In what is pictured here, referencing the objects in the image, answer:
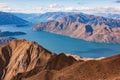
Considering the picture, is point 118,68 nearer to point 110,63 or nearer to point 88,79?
point 110,63

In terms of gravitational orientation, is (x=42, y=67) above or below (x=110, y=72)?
below

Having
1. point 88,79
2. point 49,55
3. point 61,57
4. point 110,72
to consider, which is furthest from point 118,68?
point 49,55

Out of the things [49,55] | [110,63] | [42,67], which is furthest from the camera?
[49,55]

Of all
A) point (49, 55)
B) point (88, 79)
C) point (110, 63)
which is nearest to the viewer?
point (88, 79)

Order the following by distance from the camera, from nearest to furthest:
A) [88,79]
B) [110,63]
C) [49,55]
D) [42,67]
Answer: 1. [88,79]
2. [110,63]
3. [42,67]
4. [49,55]

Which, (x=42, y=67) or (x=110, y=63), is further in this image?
(x=42, y=67)

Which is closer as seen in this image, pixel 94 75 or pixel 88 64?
pixel 94 75

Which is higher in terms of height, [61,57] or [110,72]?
[110,72]

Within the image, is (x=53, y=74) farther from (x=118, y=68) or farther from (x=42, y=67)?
(x=42, y=67)

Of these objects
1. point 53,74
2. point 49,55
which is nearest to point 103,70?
point 53,74
